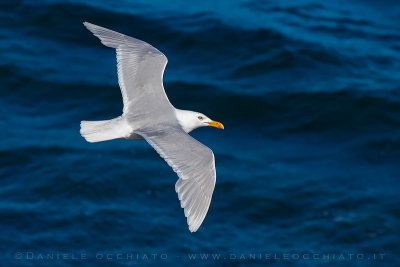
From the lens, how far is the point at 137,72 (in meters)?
9.20

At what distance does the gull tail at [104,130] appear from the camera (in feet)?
26.3

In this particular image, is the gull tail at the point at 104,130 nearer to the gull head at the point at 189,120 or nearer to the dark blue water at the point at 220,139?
the gull head at the point at 189,120

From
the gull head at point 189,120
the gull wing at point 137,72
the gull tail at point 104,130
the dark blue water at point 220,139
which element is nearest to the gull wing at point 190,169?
the gull tail at point 104,130

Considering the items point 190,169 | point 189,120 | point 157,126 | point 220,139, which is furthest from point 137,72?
point 220,139

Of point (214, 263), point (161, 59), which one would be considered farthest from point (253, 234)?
point (161, 59)

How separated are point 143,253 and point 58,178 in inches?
84.2

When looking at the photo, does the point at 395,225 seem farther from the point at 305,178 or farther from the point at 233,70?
the point at 233,70

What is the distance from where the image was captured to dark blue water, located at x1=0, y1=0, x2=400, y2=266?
39.3 ft

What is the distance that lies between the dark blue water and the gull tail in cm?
377

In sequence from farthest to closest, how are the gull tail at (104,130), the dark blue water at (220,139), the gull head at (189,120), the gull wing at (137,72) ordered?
the dark blue water at (220,139) → the gull wing at (137,72) → the gull head at (189,120) → the gull tail at (104,130)

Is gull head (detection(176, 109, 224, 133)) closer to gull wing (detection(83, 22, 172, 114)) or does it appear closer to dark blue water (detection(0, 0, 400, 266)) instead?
gull wing (detection(83, 22, 172, 114))

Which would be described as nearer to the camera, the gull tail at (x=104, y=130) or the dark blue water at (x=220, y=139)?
the gull tail at (x=104, y=130)

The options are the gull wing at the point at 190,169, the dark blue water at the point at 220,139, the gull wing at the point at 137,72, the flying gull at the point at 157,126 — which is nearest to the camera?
the gull wing at the point at 190,169

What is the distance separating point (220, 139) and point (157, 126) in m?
5.80
